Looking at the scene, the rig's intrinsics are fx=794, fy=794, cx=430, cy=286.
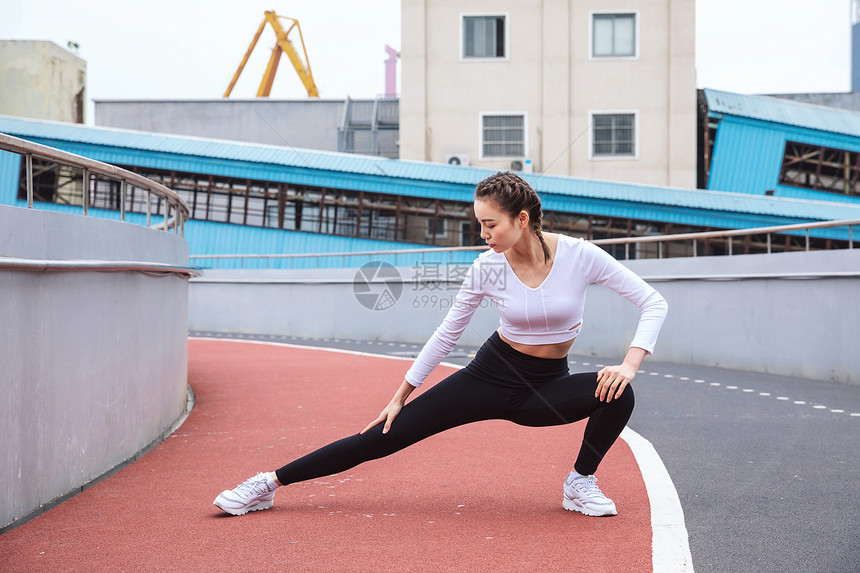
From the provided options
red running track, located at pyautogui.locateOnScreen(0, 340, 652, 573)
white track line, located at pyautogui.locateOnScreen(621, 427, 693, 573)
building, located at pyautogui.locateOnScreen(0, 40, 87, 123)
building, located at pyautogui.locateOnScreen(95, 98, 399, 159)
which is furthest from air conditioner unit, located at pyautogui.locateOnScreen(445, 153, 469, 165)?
building, located at pyautogui.locateOnScreen(0, 40, 87, 123)

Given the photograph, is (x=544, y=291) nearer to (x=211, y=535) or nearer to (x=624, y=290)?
(x=624, y=290)

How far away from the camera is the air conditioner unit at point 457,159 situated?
86.7ft

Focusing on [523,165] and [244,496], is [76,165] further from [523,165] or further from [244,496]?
[523,165]

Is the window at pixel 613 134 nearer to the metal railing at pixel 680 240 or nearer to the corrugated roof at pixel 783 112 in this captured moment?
the corrugated roof at pixel 783 112

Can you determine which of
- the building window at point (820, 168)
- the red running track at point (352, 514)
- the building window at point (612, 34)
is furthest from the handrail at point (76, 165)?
the building window at point (820, 168)

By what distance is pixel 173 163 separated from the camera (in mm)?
23547

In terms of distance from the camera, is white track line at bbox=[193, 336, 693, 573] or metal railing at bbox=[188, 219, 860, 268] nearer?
white track line at bbox=[193, 336, 693, 573]

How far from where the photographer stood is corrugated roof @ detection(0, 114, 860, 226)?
74.8 feet

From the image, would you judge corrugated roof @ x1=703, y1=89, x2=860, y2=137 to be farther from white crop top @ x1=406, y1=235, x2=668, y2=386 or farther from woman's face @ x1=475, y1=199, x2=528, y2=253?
woman's face @ x1=475, y1=199, x2=528, y2=253

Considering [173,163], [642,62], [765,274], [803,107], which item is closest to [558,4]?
[642,62]

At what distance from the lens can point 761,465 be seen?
5.11 m

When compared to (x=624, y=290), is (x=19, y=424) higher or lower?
lower

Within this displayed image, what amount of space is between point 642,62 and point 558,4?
11.2 feet

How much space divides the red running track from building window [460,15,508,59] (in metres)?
21.9
